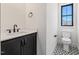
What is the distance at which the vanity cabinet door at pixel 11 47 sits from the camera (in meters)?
1.39

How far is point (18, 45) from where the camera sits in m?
1.73

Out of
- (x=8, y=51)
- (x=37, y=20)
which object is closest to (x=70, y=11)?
(x=37, y=20)

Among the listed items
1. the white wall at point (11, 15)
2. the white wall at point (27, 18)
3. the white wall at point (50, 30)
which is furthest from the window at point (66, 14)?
the white wall at point (11, 15)

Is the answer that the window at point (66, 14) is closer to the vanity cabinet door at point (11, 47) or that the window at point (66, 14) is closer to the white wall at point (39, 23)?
the white wall at point (39, 23)

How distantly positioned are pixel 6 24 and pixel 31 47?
65cm

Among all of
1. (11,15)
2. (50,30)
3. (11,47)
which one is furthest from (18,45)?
(11,15)

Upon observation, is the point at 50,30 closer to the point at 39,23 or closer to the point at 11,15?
the point at 39,23

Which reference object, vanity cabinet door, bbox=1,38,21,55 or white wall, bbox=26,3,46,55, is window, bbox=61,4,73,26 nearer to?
white wall, bbox=26,3,46,55

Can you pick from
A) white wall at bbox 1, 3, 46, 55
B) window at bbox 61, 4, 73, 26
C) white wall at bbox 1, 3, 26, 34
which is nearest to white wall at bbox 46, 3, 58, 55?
white wall at bbox 1, 3, 46, 55

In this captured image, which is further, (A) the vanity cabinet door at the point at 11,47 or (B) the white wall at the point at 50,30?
(B) the white wall at the point at 50,30

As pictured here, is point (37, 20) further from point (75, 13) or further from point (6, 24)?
point (75, 13)

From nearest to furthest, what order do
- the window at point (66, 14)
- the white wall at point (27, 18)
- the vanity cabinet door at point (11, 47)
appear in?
the vanity cabinet door at point (11, 47)
the window at point (66, 14)
the white wall at point (27, 18)

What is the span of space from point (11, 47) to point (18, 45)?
0.59ft

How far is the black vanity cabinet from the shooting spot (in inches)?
56.4
